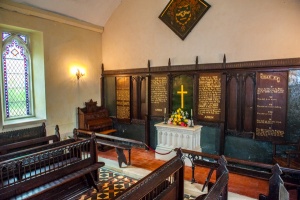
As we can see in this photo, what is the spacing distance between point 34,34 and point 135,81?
281 cm

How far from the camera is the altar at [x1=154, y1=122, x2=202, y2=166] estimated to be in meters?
4.63

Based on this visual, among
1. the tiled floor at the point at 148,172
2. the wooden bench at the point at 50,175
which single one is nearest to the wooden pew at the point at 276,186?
the tiled floor at the point at 148,172

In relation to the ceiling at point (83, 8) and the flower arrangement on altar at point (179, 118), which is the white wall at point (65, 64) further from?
the flower arrangement on altar at point (179, 118)

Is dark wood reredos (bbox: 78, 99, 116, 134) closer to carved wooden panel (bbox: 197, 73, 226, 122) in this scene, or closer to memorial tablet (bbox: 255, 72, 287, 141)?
carved wooden panel (bbox: 197, 73, 226, 122)

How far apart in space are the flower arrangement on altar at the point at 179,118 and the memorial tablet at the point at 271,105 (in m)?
1.52

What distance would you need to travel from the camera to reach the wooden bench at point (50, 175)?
255cm

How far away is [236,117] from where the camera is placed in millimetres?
4613

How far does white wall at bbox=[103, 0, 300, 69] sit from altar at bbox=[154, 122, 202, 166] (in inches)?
65.0

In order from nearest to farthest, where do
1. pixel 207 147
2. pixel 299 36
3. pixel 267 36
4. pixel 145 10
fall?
pixel 299 36 < pixel 267 36 < pixel 207 147 < pixel 145 10

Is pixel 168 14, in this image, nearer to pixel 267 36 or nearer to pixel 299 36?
pixel 267 36

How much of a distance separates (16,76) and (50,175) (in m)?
3.25

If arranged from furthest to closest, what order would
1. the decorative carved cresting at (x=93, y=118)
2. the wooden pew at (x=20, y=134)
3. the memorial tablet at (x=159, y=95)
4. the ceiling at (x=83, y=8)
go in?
the decorative carved cresting at (x=93, y=118), the memorial tablet at (x=159, y=95), the ceiling at (x=83, y=8), the wooden pew at (x=20, y=134)

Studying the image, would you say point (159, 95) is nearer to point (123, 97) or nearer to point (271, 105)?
point (123, 97)

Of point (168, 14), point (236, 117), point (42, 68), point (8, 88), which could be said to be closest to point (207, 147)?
point (236, 117)
